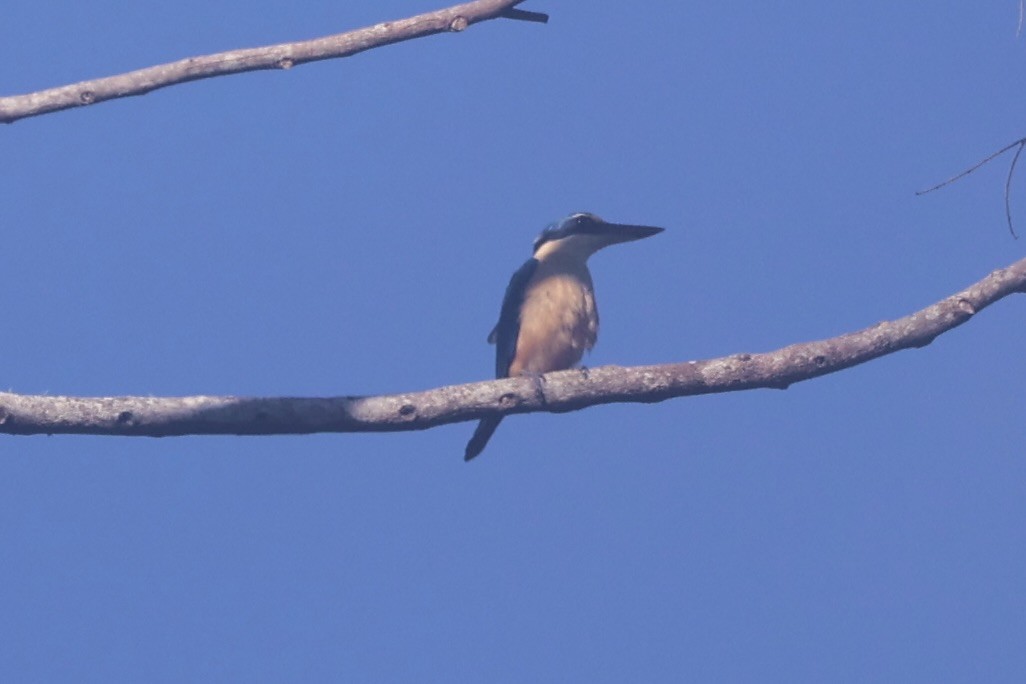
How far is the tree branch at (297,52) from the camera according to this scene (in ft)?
15.7

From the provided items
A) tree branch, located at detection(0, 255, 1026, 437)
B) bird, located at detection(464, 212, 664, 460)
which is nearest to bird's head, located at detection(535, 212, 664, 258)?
bird, located at detection(464, 212, 664, 460)

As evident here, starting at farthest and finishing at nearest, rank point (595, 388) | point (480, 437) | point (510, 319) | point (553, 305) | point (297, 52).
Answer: point (510, 319)
point (553, 305)
point (480, 437)
point (297, 52)
point (595, 388)

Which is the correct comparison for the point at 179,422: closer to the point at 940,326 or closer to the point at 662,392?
the point at 662,392

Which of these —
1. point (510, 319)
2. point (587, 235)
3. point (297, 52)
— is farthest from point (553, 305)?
point (297, 52)

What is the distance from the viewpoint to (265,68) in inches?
193

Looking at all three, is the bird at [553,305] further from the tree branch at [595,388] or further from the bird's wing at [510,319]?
the tree branch at [595,388]

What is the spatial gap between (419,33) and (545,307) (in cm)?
191

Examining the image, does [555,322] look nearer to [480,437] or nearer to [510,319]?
[510,319]

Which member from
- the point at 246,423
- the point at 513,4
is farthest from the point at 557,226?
the point at 246,423

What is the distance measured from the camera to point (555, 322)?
6137mm

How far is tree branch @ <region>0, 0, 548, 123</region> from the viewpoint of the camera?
4.77m

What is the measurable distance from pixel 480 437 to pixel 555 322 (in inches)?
30.6

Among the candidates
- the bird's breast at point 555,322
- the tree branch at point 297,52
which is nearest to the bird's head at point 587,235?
the bird's breast at point 555,322

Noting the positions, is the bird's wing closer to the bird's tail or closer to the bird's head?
the bird's head
